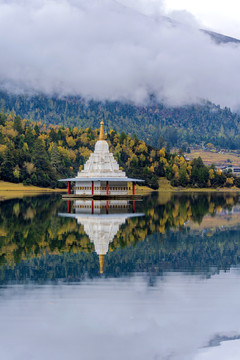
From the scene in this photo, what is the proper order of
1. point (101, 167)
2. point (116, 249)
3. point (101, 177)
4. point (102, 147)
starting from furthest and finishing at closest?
1. point (102, 147)
2. point (101, 167)
3. point (101, 177)
4. point (116, 249)

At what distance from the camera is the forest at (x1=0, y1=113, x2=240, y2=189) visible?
462ft

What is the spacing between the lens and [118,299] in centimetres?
1498

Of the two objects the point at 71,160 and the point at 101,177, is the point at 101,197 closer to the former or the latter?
the point at 101,177

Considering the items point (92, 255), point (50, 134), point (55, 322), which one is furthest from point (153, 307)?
point (50, 134)

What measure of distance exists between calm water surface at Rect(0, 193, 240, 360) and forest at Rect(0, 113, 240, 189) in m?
113

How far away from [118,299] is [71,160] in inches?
6273

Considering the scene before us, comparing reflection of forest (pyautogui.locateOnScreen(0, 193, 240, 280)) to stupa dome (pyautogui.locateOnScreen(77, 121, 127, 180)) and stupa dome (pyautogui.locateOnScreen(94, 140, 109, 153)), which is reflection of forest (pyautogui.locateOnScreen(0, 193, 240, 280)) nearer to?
stupa dome (pyautogui.locateOnScreen(77, 121, 127, 180))

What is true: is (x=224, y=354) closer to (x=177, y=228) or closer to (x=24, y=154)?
(x=177, y=228)

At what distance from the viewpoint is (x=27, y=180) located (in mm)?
136500

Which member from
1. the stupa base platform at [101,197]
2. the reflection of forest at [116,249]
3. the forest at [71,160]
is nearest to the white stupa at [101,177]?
the stupa base platform at [101,197]

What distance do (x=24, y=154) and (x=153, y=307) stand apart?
137m

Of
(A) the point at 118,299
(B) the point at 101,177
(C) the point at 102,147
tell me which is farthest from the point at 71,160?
(A) the point at 118,299

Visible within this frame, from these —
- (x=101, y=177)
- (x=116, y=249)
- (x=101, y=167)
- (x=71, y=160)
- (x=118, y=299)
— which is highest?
(x=71, y=160)

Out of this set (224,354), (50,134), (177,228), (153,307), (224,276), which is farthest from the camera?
(50,134)
